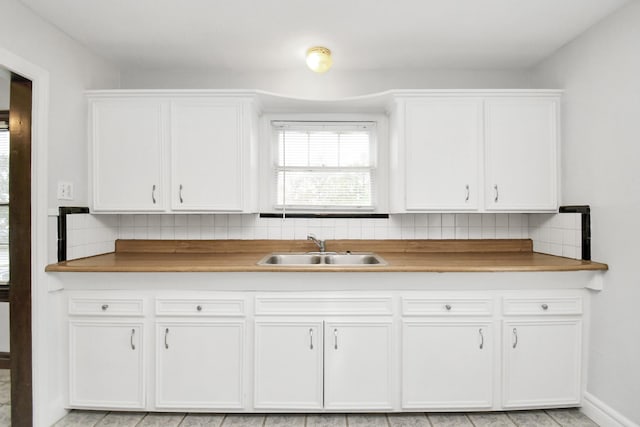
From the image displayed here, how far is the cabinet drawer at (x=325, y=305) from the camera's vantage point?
2.00 m

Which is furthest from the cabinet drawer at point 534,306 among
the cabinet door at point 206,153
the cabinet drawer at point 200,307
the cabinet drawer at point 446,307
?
the cabinet door at point 206,153

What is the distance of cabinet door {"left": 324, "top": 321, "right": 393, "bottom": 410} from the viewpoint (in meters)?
1.99

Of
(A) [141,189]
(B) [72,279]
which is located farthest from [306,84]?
(B) [72,279]

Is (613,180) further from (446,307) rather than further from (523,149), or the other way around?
(446,307)

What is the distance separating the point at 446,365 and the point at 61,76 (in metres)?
2.98

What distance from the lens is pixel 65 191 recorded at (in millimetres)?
2145

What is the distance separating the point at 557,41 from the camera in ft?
7.43

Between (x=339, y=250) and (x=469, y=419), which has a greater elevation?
(x=339, y=250)

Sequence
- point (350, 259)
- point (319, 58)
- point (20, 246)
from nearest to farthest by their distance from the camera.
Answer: point (20, 246) < point (319, 58) < point (350, 259)

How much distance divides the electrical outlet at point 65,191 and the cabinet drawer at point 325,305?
140 centimetres

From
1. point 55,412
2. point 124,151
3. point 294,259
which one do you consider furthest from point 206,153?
point 55,412

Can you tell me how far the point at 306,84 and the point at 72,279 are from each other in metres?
2.11

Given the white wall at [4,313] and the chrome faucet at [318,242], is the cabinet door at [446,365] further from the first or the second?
the white wall at [4,313]

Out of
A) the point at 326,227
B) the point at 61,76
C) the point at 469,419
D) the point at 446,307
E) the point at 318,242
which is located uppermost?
the point at 61,76
